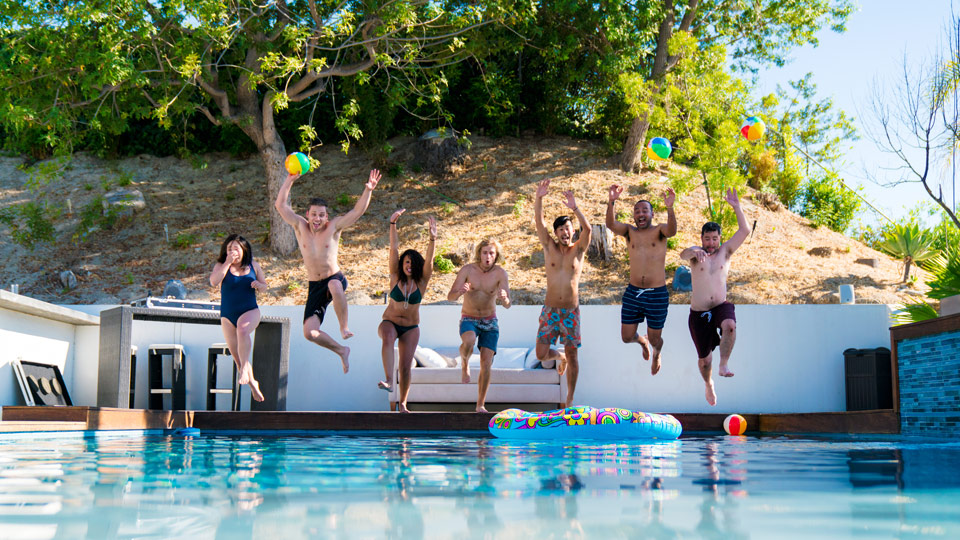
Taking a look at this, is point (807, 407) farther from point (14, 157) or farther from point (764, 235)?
point (14, 157)

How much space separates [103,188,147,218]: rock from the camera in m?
19.4

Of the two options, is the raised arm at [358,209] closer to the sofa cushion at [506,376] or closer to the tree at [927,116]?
the sofa cushion at [506,376]

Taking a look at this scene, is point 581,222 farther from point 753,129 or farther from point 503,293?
point 753,129

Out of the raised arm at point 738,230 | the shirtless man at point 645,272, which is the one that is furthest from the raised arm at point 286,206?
the raised arm at point 738,230

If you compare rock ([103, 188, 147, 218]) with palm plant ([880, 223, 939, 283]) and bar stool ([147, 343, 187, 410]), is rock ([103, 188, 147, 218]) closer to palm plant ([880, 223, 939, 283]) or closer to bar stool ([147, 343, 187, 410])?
bar stool ([147, 343, 187, 410])

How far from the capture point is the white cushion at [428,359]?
971cm

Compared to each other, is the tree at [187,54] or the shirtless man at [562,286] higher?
the tree at [187,54]

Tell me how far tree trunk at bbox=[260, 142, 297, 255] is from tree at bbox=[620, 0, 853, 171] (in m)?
8.51

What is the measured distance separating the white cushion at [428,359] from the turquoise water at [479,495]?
4763 millimetres

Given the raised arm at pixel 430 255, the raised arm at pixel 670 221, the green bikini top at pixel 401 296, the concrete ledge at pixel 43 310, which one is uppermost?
the raised arm at pixel 670 221

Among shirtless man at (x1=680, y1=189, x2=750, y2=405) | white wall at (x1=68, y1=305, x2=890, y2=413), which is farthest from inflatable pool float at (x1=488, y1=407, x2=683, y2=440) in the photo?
white wall at (x1=68, y1=305, x2=890, y2=413)

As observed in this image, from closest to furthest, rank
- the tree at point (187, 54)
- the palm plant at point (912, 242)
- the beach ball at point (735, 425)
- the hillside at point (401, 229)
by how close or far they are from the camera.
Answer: the beach ball at point (735, 425) < the tree at point (187, 54) < the palm plant at point (912, 242) < the hillside at point (401, 229)

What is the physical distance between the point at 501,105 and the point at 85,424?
16.2m

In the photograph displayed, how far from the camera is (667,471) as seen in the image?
379 cm
